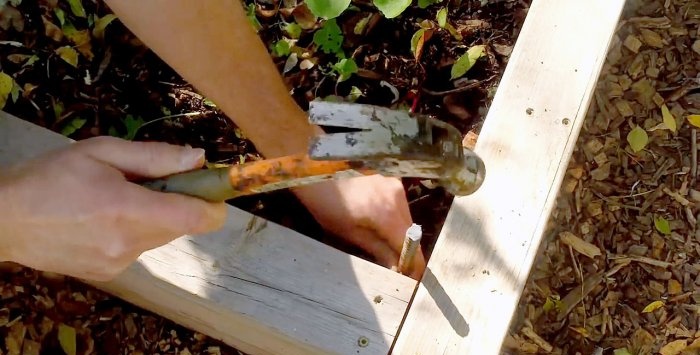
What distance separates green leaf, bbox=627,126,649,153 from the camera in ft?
5.63

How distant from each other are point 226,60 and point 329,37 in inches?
15.1

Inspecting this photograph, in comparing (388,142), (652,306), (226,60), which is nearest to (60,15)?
(226,60)

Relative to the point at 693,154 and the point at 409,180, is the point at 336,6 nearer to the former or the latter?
the point at 409,180

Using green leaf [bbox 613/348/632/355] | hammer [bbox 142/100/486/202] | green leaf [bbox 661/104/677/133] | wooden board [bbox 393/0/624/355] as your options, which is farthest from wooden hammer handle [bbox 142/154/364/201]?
green leaf [bbox 661/104/677/133]

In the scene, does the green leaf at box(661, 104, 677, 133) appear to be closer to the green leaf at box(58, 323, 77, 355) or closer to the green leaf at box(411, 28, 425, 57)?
the green leaf at box(411, 28, 425, 57)

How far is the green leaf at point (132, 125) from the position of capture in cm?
153

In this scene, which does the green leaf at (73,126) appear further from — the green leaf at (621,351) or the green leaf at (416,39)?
the green leaf at (621,351)

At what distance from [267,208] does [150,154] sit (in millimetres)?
499

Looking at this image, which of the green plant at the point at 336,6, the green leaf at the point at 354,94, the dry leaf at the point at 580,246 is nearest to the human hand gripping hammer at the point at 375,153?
the green plant at the point at 336,6

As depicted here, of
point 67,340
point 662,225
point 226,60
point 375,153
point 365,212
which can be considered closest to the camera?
Answer: point 375,153

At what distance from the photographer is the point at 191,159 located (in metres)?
0.98

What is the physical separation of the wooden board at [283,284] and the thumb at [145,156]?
0.70 feet

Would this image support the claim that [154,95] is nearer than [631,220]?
Yes

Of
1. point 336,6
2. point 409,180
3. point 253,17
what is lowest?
point 409,180
